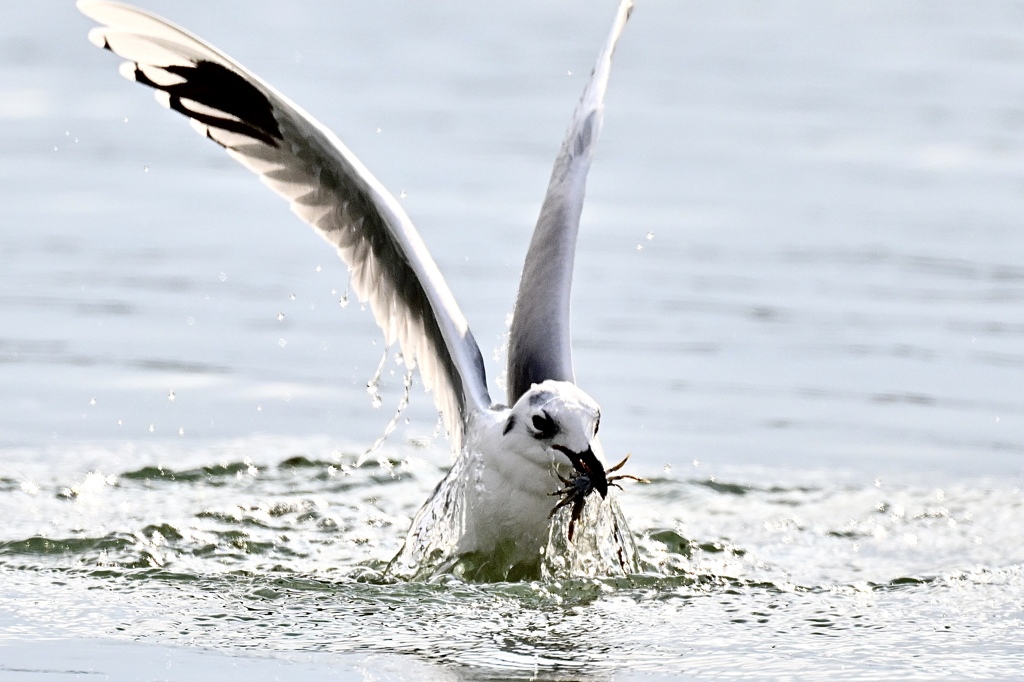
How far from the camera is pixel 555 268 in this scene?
8.48 meters

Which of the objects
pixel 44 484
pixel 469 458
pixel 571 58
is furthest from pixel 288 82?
pixel 469 458

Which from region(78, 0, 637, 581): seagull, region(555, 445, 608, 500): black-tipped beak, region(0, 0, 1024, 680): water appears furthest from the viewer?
region(78, 0, 637, 581): seagull

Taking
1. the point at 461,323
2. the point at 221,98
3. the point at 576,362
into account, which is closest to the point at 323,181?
the point at 221,98

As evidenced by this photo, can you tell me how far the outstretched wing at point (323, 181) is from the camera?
8234mm

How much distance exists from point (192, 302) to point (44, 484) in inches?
114

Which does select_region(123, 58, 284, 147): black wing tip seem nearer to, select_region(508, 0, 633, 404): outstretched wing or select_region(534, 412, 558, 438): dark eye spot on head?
select_region(508, 0, 633, 404): outstretched wing

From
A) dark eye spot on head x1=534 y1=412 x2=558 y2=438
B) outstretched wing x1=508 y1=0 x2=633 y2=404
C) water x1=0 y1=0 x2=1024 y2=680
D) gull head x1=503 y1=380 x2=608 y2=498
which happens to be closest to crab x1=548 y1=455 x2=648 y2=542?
gull head x1=503 y1=380 x2=608 y2=498

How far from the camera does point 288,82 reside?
56.1 ft

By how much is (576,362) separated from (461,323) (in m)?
2.89

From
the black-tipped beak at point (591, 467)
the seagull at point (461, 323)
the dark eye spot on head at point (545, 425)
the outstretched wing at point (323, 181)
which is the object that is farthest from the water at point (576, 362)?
the dark eye spot on head at point (545, 425)

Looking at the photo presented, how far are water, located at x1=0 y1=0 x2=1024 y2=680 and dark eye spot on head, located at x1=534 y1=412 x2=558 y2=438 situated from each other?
643 mm

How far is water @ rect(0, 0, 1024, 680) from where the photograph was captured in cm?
708

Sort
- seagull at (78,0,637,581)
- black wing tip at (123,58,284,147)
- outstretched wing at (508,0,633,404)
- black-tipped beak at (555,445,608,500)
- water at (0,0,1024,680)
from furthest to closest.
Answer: black wing tip at (123,58,284,147), outstretched wing at (508,0,633,404), seagull at (78,0,637,581), water at (0,0,1024,680), black-tipped beak at (555,445,608,500)

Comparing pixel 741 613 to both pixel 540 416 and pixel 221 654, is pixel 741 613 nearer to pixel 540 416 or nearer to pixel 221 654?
pixel 540 416
